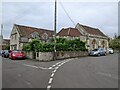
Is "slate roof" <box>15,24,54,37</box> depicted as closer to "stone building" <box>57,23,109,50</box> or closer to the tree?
"stone building" <box>57,23,109,50</box>

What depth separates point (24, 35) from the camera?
5091 centimetres

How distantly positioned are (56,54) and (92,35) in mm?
31347

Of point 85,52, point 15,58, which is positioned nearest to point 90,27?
point 85,52

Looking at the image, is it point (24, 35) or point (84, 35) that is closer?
point (24, 35)

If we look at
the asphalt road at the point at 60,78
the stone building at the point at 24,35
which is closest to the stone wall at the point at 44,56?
the asphalt road at the point at 60,78

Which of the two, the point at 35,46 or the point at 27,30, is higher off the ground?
the point at 27,30

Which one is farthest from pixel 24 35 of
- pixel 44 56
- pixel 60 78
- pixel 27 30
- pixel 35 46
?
pixel 60 78

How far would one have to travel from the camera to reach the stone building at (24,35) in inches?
1983

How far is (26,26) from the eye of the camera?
55.9m

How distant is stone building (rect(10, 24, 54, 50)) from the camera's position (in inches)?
1983

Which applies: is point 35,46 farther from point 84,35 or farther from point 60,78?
point 84,35

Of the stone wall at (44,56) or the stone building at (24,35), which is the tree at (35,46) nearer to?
the stone wall at (44,56)

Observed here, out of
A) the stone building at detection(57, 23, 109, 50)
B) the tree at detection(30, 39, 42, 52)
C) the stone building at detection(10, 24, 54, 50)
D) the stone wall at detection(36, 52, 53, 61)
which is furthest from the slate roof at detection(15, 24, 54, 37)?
the stone wall at detection(36, 52, 53, 61)

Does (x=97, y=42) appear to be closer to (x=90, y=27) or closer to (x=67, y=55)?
(x=90, y=27)
